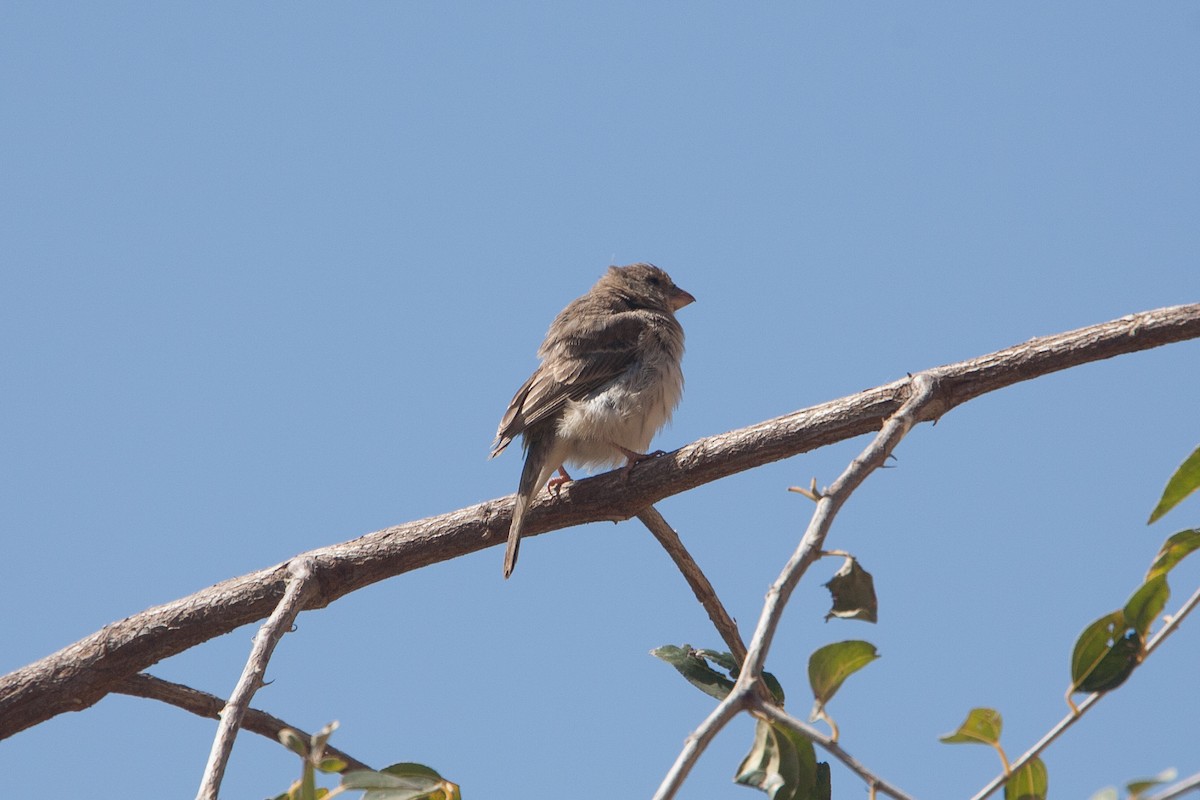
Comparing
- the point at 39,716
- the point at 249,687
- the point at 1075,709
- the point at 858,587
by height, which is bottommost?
the point at 1075,709

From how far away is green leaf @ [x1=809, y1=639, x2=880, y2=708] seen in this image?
8.84 ft

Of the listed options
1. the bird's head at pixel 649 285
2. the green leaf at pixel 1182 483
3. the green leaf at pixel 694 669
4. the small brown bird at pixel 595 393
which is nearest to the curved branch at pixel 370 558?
the small brown bird at pixel 595 393

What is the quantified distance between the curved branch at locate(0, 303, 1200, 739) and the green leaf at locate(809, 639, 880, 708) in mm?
1656

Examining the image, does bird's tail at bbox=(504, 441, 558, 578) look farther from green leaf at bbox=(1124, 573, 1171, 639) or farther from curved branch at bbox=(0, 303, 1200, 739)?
green leaf at bbox=(1124, 573, 1171, 639)

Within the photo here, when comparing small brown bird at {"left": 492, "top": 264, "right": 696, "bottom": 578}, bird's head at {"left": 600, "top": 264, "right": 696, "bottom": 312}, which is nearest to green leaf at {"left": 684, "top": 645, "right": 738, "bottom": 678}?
small brown bird at {"left": 492, "top": 264, "right": 696, "bottom": 578}

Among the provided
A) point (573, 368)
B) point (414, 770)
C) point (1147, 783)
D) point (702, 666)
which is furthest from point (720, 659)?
point (573, 368)

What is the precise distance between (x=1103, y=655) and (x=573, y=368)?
4.32 metres

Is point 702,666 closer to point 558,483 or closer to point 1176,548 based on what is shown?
point 1176,548

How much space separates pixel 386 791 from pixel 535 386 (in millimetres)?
3896

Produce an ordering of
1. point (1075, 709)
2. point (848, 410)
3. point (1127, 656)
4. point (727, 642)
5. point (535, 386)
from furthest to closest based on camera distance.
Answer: point (535, 386) → point (727, 642) → point (848, 410) → point (1127, 656) → point (1075, 709)

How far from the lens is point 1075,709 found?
2355 millimetres

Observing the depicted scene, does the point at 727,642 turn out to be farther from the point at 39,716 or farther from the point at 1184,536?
the point at 39,716

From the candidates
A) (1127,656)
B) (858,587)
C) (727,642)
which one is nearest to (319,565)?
(727,642)

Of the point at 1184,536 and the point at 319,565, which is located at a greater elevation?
the point at 319,565
